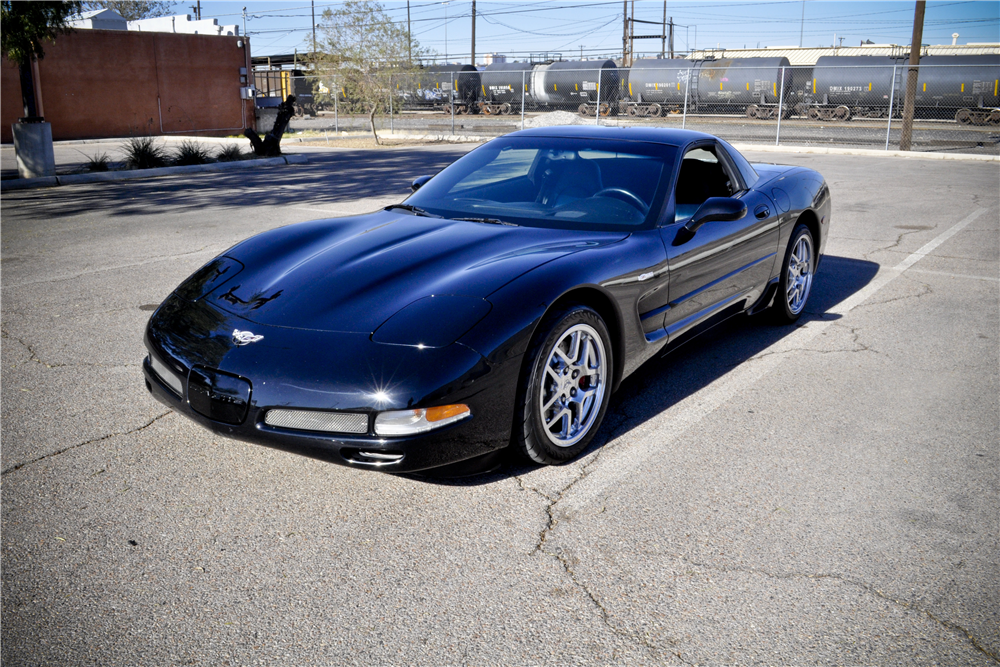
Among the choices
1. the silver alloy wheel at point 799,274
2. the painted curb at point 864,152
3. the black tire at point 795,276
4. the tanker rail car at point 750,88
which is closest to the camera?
the black tire at point 795,276

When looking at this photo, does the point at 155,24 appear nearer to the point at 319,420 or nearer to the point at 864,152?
the point at 864,152

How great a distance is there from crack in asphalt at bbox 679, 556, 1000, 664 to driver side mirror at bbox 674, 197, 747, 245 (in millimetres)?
1833

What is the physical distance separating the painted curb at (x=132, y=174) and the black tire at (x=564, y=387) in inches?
509

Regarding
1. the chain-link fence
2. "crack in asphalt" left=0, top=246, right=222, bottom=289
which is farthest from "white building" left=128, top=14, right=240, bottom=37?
"crack in asphalt" left=0, top=246, right=222, bottom=289

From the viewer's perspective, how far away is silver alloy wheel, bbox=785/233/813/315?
17.4ft

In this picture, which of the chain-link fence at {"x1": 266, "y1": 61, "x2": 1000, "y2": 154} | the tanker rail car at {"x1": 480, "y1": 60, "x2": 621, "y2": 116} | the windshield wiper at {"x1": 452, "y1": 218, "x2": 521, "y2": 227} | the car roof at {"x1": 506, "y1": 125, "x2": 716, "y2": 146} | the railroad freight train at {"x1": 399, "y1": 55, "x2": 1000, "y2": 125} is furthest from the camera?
the tanker rail car at {"x1": 480, "y1": 60, "x2": 621, "y2": 116}

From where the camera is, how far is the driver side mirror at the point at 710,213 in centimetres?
394

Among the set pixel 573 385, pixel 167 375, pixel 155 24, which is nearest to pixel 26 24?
pixel 167 375

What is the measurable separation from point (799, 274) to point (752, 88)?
3431 cm

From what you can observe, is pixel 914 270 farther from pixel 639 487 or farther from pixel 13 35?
pixel 13 35

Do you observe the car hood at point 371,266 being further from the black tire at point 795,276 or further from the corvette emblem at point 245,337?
the black tire at point 795,276

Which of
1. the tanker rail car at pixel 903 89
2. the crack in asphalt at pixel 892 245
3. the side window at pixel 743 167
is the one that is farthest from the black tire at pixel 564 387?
the tanker rail car at pixel 903 89

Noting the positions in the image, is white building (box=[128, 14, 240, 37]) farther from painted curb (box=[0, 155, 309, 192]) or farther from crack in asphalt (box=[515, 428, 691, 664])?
crack in asphalt (box=[515, 428, 691, 664])

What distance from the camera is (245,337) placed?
2977 millimetres
